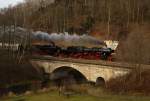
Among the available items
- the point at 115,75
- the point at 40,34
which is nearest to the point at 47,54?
the point at 40,34

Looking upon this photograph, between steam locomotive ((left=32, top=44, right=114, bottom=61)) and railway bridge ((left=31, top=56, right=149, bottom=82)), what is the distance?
274 cm

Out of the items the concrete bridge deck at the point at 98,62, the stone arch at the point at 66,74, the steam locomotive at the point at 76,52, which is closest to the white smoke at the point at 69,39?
the steam locomotive at the point at 76,52

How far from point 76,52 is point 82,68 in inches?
310

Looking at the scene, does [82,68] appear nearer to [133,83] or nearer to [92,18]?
[133,83]

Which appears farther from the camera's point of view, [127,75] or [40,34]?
[40,34]

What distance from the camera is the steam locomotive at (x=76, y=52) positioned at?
2346 inches

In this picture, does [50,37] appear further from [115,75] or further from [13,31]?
[115,75]

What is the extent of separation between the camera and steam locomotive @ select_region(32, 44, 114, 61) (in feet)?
196

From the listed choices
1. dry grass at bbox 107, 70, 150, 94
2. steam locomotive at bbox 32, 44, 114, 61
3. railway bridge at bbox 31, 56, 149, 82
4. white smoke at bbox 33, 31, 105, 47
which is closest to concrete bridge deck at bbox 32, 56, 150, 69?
railway bridge at bbox 31, 56, 149, 82

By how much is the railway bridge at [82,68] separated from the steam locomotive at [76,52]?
9.00 feet

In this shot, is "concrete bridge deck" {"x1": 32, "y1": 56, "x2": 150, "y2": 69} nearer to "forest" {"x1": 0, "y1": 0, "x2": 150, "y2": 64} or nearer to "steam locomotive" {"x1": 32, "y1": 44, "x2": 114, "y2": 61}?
"steam locomotive" {"x1": 32, "y1": 44, "x2": 114, "y2": 61}

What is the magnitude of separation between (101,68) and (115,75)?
385 centimetres

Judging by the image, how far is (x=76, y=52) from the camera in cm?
6456

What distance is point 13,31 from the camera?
261 feet
